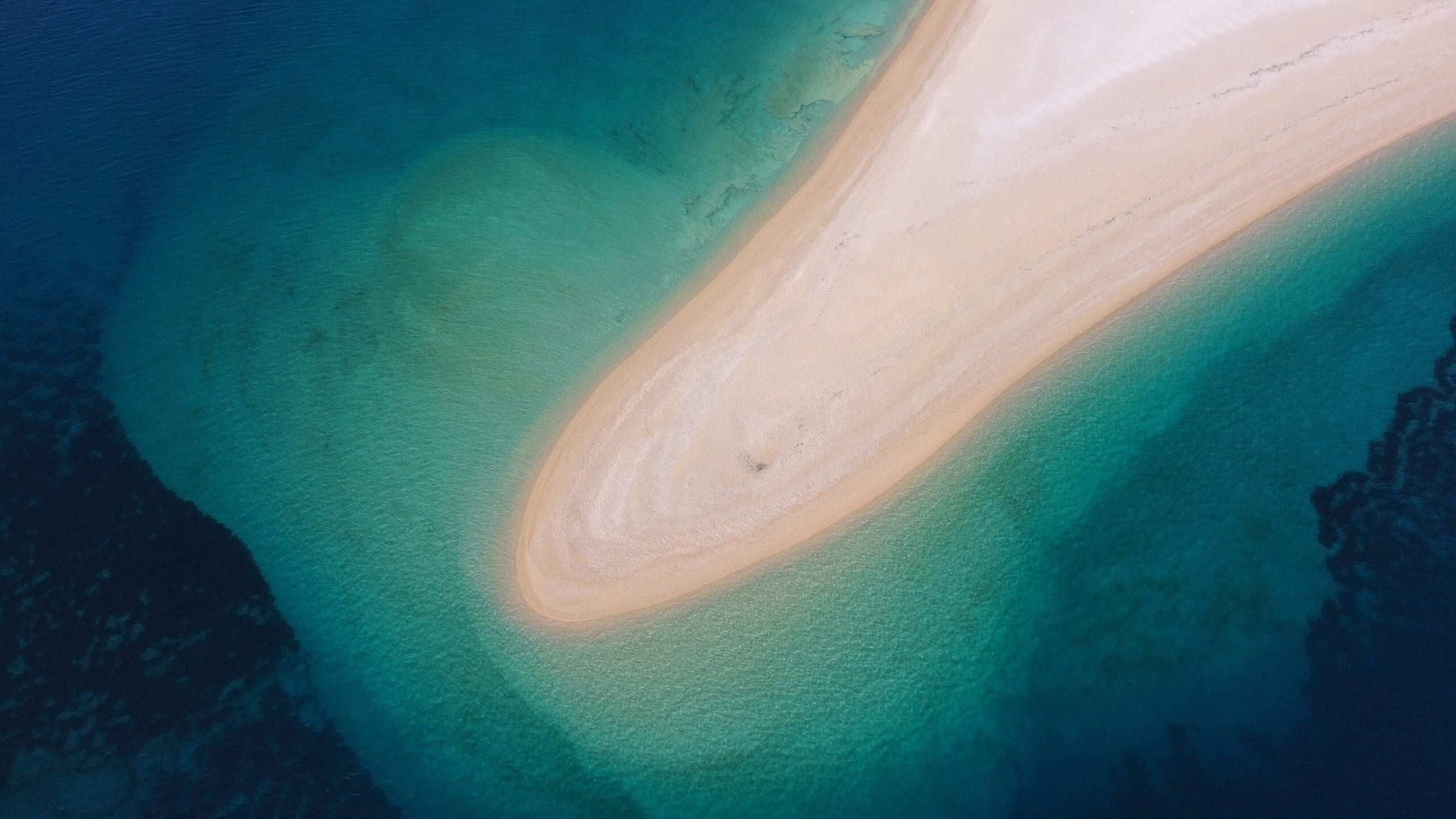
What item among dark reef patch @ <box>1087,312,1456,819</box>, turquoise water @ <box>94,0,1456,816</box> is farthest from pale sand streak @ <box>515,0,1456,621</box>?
dark reef patch @ <box>1087,312,1456,819</box>

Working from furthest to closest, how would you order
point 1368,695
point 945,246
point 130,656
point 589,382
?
point 945,246 → point 589,382 → point 130,656 → point 1368,695

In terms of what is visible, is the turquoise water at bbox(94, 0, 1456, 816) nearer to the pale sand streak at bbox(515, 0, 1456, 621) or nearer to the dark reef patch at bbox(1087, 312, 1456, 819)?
the dark reef patch at bbox(1087, 312, 1456, 819)

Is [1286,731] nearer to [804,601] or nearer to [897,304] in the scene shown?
[804,601]

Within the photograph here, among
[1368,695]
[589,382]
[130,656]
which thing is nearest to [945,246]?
[589,382]

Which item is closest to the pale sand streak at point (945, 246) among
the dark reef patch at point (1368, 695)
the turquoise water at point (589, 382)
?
the turquoise water at point (589, 382)

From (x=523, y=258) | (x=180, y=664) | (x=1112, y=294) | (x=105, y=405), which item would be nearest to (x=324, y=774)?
(x=180, y=664)

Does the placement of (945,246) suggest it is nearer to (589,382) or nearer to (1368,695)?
(589,382)

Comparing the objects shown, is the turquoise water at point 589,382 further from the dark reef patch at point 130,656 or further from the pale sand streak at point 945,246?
the pale sand streak at point 945,246
